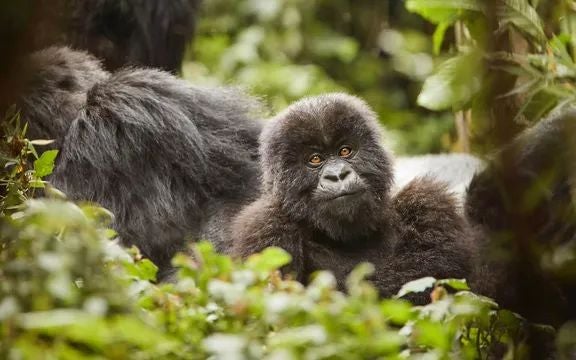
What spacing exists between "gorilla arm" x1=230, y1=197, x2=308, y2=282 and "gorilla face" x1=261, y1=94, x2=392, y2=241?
0.16ft

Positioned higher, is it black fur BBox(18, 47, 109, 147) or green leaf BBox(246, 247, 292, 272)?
green leaf BBox(246, 247, 292, 272)

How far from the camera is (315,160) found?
2.78m

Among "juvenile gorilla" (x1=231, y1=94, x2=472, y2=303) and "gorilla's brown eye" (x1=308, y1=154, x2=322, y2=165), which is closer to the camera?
"juvenile gorilla" (x1=231, y1=94, x2=472, y2=303)

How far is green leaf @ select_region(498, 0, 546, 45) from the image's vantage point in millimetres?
2852

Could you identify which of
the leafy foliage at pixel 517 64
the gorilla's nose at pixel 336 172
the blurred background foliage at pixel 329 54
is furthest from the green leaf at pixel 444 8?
the blurred background foliage at pixel 329 54

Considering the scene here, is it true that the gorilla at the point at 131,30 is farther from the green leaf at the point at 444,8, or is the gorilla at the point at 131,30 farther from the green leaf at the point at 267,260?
the green leaf at the point at 267,260

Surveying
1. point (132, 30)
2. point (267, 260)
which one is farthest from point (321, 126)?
point (132, 30)

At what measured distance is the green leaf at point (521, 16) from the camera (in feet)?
9.36

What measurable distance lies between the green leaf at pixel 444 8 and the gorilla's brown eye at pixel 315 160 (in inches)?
30.1

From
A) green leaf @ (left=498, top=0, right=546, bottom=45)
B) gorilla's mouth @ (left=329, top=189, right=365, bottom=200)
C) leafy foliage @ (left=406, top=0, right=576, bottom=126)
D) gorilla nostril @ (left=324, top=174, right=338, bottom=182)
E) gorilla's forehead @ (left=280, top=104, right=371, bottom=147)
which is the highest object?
green leaf @ (left=498, top=0, right=546, bottom=45)

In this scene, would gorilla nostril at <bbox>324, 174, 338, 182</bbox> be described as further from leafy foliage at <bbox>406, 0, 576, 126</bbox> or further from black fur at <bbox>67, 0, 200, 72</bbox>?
black fur at <bbox>67, 0, 200, 72</bbox>

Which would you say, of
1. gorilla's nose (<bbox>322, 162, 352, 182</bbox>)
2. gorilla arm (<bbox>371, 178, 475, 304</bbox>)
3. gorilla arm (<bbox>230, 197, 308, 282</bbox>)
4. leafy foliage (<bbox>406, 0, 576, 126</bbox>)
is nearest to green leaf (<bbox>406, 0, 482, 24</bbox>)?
leafy foliage (<bbox>406, 0, 576, 126</bbox>)

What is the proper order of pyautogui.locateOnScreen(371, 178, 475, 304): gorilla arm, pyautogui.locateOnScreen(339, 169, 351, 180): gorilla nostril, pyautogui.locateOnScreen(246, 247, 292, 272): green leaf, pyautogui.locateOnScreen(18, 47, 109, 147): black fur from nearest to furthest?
pyautogui.locateOnScreen(246, 247, 292, 272): green leaf < pyautogui.locateOnScreen(371, 178, 475, 304): gorilla arm < pyautogui.locateOnScreen(339, 169, 351, 180): gorilla nostril < pyautogui.locateOnScreen(18, 47, 109, 147): black fur

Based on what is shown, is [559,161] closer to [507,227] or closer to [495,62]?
[507,227]
